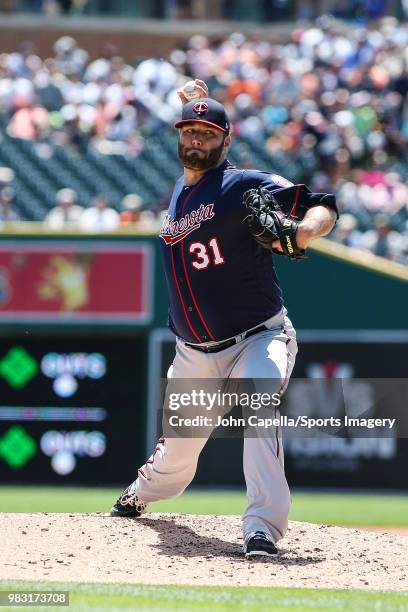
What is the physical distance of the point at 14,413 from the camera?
482 inches

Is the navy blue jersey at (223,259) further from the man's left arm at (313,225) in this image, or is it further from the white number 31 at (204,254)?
the man's left arm at (313,225)

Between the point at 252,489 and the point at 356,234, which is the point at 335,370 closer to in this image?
the point at 356,234

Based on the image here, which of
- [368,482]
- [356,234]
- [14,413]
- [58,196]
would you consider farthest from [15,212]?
[368,482]

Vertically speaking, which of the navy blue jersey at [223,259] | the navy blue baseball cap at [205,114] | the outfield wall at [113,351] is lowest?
the outfield wall at [113,351]

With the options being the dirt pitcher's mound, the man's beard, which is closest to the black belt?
the man's beard

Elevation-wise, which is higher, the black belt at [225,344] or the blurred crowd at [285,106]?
the blurred crowd at [285,106]

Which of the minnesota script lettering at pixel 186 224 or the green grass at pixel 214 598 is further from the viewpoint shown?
the minnesota script lettering at pixel 186 224

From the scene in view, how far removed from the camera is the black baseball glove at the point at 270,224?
216 inches

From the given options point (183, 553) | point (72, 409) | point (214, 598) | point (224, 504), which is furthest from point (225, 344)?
point (72, 409)

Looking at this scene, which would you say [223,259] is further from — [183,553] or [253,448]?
[183,553]

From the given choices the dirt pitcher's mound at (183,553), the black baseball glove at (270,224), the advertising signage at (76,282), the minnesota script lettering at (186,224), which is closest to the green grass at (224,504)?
the advertising signage at (76,282)

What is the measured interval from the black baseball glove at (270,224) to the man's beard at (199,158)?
1.23 feet

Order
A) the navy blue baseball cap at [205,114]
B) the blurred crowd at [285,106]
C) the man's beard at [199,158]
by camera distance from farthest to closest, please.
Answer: the blurred crowd at [285,106]
the man's beard at [199,158]
the navy blue baseball cap at [205,114]

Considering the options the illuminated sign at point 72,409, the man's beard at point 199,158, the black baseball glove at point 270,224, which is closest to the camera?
the black baseball glove at point 270,224
